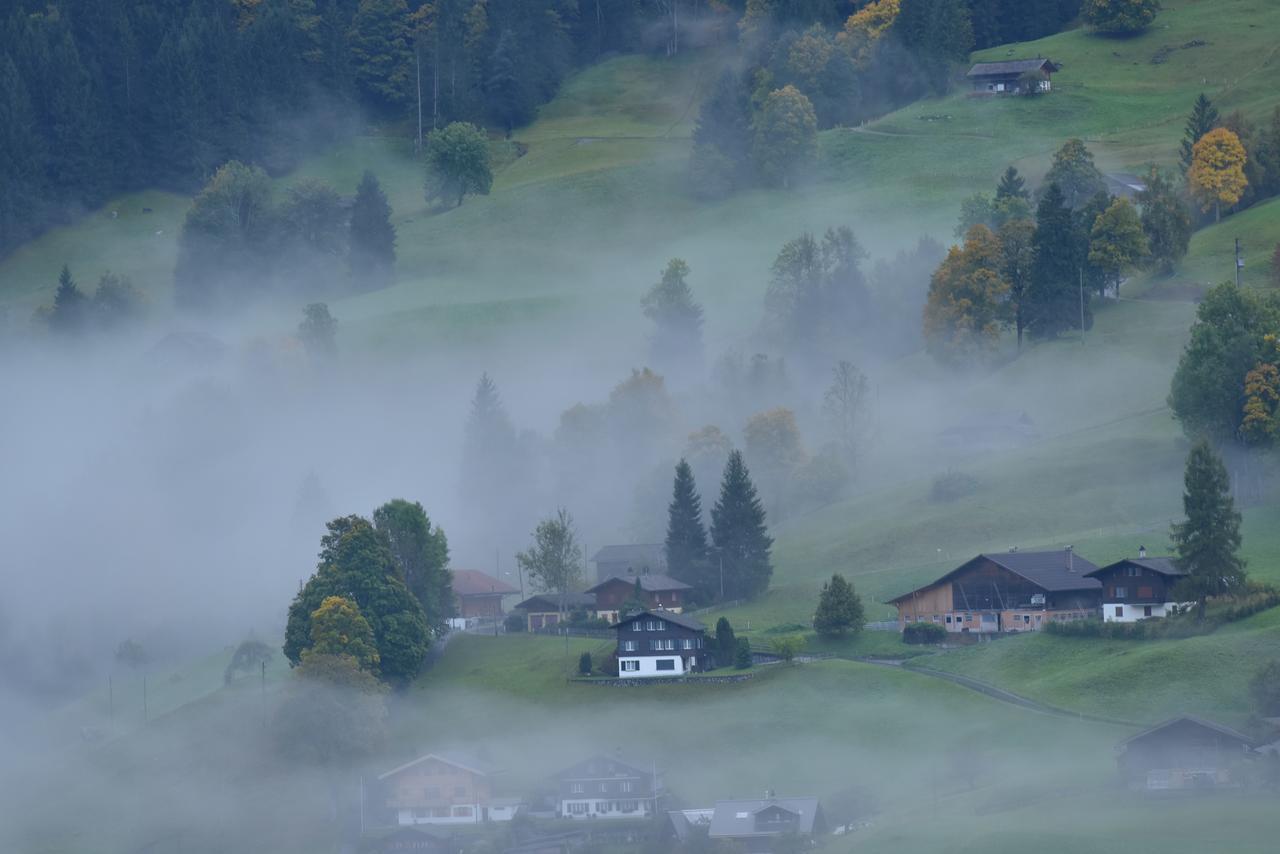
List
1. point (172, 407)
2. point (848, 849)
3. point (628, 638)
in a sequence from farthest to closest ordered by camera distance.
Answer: point (172, 407), point (628, 638), point (848, 849)

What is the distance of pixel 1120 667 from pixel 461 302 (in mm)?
100430

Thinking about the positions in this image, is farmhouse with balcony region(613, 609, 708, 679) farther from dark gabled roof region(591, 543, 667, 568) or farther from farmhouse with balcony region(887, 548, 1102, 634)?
dark gabled roof region(591, 543, 667, 568)

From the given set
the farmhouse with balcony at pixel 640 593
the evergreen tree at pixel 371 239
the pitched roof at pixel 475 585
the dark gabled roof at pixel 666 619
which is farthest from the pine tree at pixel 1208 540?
the evergreen tree at pixel 371 239

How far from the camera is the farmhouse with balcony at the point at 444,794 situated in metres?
94.0

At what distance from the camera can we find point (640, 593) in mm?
117625

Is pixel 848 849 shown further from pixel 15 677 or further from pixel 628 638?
pixel 15 677

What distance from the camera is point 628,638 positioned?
4173 inches

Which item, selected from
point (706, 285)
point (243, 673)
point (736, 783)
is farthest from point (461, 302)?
point (736, 783)

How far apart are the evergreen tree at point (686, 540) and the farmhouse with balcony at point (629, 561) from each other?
2.74 metres

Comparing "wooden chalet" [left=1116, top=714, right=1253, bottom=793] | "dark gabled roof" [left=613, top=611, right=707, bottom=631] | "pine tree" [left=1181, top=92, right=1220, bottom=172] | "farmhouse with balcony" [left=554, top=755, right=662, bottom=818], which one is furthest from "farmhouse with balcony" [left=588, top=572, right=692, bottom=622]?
"pine tree" [left=1181, top=92, right=1220, bottom=172]

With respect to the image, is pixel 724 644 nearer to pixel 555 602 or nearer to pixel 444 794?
pixel 444 794

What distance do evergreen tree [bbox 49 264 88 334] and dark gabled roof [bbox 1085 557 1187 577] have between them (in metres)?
110

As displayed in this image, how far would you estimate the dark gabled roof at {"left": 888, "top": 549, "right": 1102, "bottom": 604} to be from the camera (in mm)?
105500

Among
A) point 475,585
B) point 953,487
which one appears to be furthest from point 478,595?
point 953,487
